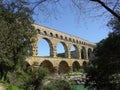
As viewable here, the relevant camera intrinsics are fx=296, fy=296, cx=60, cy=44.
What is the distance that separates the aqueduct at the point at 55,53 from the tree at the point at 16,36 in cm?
1793

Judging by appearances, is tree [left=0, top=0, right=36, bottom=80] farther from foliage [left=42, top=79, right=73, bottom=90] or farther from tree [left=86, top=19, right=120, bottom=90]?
tree [left=86, top=19, right=120, bottom=90]

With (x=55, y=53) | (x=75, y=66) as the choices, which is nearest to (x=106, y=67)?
(x=55, y=53)

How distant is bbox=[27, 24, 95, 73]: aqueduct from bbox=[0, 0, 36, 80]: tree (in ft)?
58.8

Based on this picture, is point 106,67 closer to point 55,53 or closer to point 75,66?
point 55,53

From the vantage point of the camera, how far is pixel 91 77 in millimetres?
29016

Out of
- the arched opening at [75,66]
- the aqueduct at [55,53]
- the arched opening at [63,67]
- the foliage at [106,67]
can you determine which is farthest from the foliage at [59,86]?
the arched opening at [75,66]

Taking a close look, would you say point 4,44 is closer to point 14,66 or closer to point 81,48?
point 14,66

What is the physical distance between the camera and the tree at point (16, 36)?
28.6 metres

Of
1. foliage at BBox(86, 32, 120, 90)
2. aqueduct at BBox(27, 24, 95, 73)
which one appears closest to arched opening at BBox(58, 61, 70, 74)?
aqueduct at BBox(27, 24, 95, 73)

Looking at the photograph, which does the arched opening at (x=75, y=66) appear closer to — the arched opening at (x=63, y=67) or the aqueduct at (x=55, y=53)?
the aqueduct at (x=55, y=53)

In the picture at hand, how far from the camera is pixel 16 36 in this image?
30547mm

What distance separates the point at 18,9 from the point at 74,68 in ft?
152

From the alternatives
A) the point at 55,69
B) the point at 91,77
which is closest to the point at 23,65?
the point at 91,77

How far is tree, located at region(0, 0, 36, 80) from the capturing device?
93.9ft
